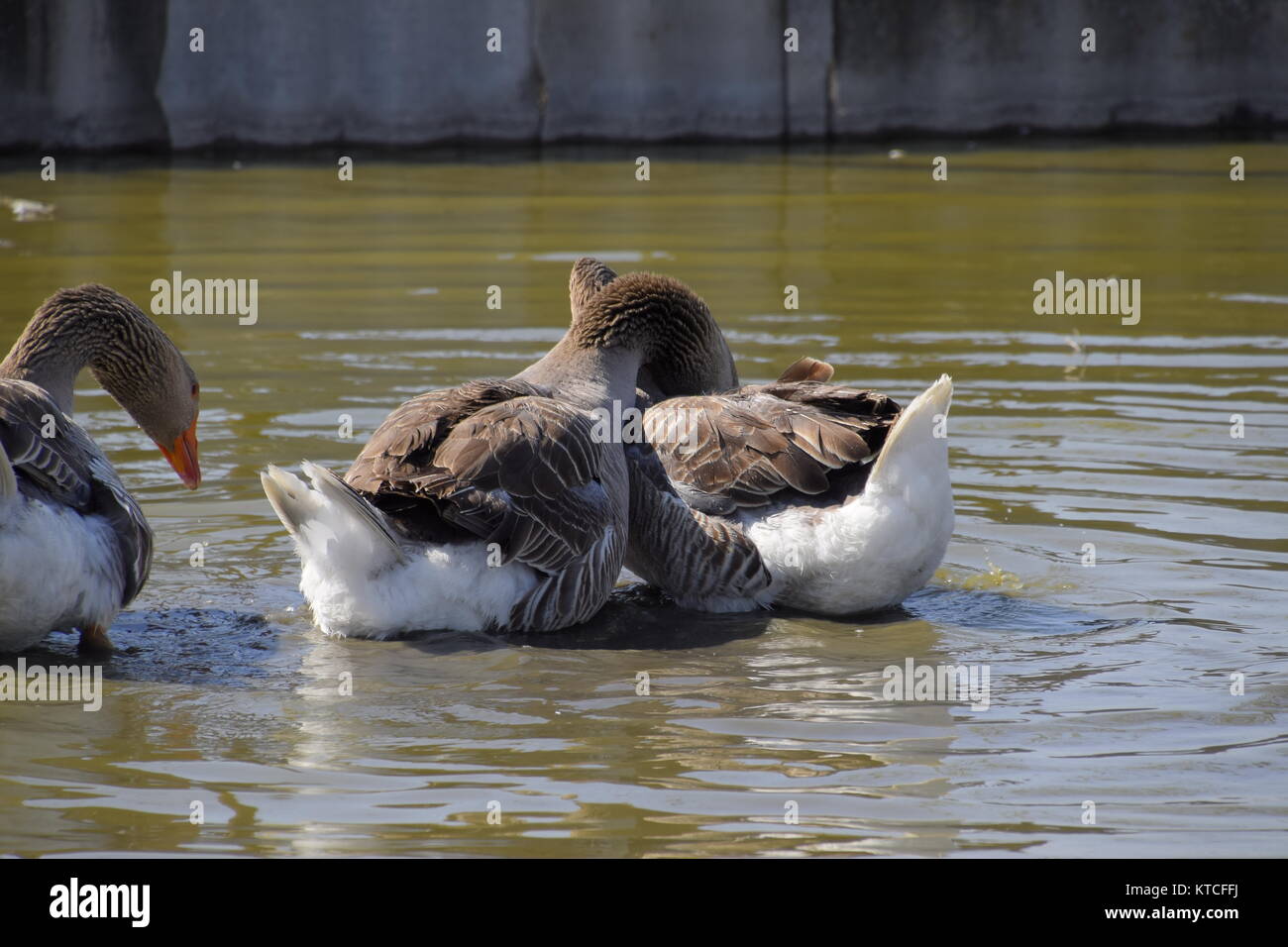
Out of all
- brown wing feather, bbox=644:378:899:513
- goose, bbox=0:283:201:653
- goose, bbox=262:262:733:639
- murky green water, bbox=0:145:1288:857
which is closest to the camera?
murky green water, bbox=0:145:1288:857

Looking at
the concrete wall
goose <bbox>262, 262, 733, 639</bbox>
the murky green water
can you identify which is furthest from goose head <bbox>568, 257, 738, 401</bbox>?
the concrete wall

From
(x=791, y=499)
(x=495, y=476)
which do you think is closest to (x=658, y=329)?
(x=791, y=499)

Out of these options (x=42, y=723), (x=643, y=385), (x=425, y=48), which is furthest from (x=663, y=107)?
(x=42, y=723)

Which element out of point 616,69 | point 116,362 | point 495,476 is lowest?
point 495,476

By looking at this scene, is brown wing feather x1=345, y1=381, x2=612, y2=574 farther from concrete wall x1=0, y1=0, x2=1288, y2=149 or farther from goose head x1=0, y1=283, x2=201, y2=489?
concrete wall x1=0, y1=0, x2=1288, y2=149

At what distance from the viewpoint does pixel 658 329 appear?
6.95m

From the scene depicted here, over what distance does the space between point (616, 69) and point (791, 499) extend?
12.0 metres

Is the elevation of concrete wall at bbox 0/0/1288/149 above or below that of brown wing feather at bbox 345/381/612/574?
above

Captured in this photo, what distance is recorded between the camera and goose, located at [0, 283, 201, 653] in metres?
5.16

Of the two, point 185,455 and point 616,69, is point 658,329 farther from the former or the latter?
point 616,69
